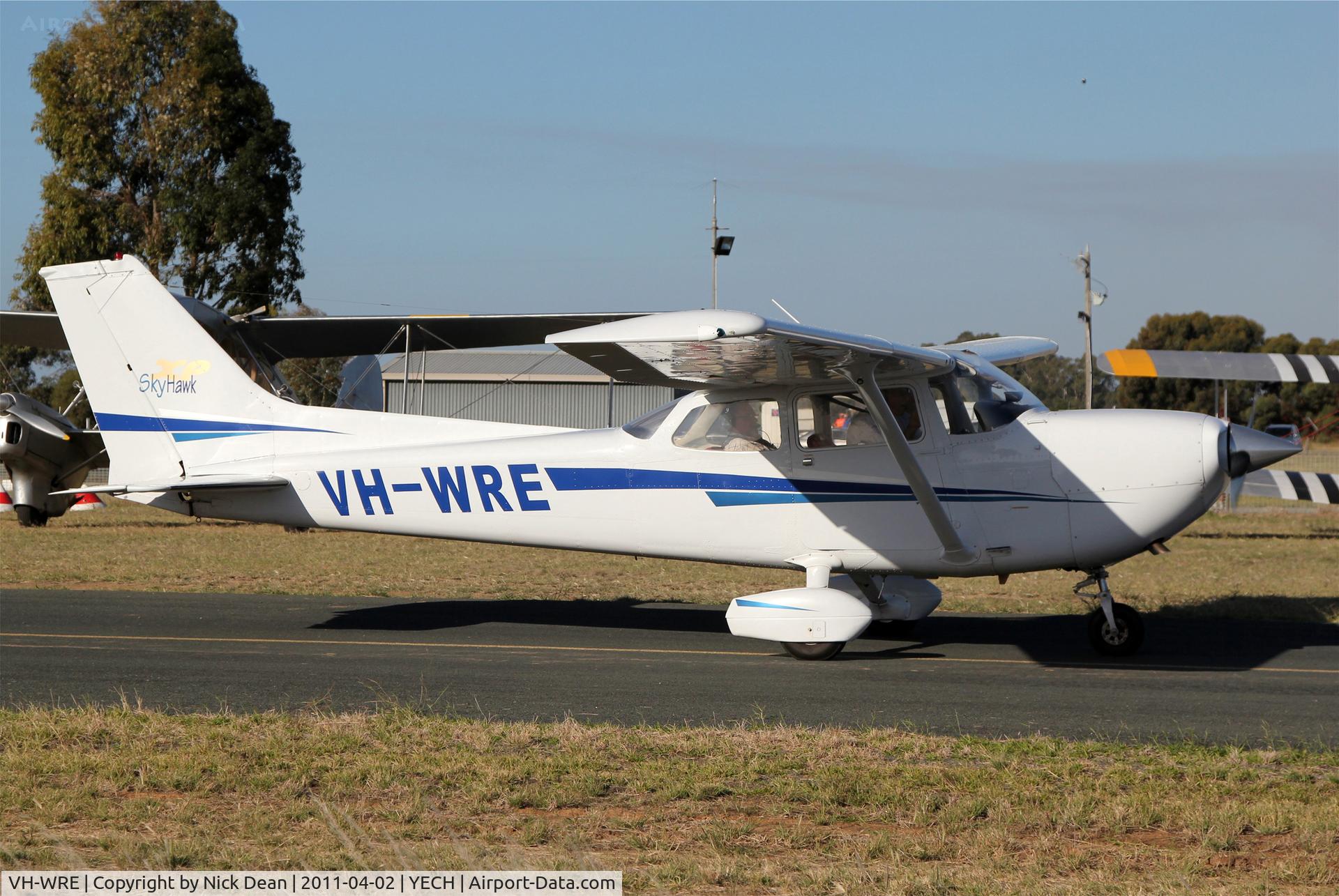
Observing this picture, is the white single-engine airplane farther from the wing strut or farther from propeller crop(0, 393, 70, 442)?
propeller crop(0, 393, 70, 442)

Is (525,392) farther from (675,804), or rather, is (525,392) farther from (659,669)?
(675,804)

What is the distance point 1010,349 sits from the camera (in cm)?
1196

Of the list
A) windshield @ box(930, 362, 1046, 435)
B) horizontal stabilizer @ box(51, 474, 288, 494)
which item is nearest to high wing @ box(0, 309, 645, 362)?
horizontal stabilizer @ box(51, 474, 288, 494)

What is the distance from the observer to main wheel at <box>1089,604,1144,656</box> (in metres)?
9.07

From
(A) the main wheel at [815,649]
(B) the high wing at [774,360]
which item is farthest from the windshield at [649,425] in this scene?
(A) the main wheel at [815,649]

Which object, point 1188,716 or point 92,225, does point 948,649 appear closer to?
point 1188,716

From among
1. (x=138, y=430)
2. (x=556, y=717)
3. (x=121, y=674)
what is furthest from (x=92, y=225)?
(x=556, y=717)

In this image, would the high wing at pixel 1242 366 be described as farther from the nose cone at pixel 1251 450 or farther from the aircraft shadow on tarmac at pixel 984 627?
the nose cone at pixel 1251 450

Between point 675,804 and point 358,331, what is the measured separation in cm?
1913

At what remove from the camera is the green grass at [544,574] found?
12695 millimetres

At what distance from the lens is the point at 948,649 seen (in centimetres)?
954

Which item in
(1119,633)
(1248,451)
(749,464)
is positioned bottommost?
(1119,633)

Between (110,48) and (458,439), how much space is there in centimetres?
2843

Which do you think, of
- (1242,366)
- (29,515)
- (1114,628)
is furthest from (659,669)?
(29,515)
